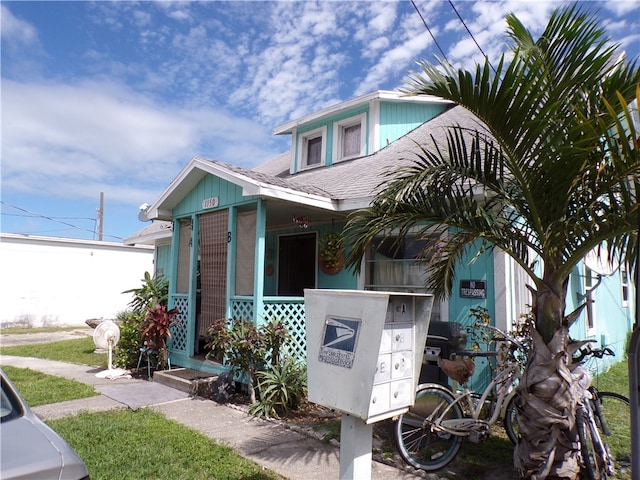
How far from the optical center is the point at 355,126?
9.89m

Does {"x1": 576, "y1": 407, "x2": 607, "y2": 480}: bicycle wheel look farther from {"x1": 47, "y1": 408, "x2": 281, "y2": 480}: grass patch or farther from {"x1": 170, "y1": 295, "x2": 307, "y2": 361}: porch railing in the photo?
{"x1": 170, "y1": 295, "x2": 307, "y2": 361}: porch railing

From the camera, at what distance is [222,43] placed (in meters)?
7.22

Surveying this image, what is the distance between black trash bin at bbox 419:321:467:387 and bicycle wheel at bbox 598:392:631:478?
1482 millimetres

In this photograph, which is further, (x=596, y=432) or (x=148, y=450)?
(x=148, y=450)

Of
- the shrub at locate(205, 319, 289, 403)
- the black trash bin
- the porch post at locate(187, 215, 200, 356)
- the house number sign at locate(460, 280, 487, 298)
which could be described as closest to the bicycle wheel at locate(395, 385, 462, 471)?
the black trash bin

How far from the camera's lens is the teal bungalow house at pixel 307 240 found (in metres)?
6.26

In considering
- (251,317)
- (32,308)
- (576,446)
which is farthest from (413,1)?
(32,308)

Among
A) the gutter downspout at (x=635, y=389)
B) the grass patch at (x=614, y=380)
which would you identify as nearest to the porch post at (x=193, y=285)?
the grass patch at (x=614, y=380)

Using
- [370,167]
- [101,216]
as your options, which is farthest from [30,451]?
[101,216]

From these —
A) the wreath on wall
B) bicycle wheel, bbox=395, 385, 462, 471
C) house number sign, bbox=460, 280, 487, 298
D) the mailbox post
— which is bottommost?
bicycle wheel, bbox=395, 385, 462, 471

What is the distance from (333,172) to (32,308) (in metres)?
15.0

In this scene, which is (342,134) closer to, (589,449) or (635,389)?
(589,449)

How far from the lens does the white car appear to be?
5.48 feet

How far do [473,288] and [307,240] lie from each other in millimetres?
4222
